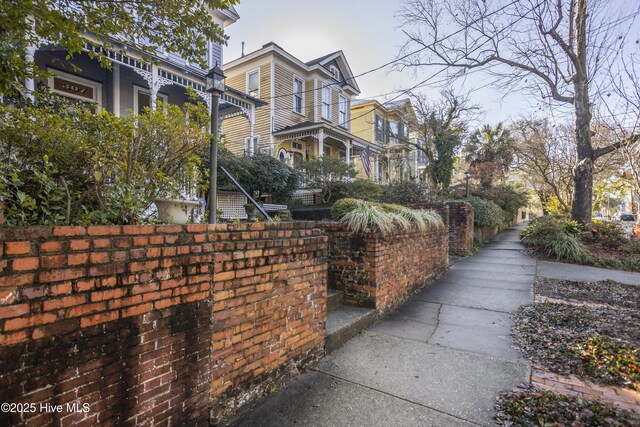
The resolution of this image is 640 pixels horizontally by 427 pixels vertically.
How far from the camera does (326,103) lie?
18.0m

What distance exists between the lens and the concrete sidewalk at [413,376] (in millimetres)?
2504

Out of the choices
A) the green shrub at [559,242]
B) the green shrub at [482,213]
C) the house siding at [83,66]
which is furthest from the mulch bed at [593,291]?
the house siding at [83,66]

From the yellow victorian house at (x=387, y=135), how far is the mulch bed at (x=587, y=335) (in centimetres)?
1415

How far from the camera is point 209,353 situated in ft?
7.51

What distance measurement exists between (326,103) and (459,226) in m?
10.9

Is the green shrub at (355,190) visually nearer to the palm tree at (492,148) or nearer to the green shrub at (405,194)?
the green shrub at (405,194)

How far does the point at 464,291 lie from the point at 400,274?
1851 millimetres

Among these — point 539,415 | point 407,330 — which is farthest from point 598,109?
point 539,415

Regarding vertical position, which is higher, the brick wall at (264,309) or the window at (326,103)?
the window at (326,103)

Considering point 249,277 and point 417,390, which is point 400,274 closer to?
point 417,390

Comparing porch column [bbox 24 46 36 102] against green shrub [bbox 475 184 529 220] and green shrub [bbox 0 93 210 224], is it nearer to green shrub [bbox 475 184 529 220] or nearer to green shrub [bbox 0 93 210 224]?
green shrub [bbox 0 93 210 224]

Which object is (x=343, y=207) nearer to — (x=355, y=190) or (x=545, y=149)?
(x=355, y=190)


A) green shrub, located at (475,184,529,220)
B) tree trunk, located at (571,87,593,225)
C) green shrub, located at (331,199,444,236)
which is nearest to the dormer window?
green shrub, located at (475,184,529,220)

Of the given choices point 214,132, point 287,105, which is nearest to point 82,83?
point 214,132
